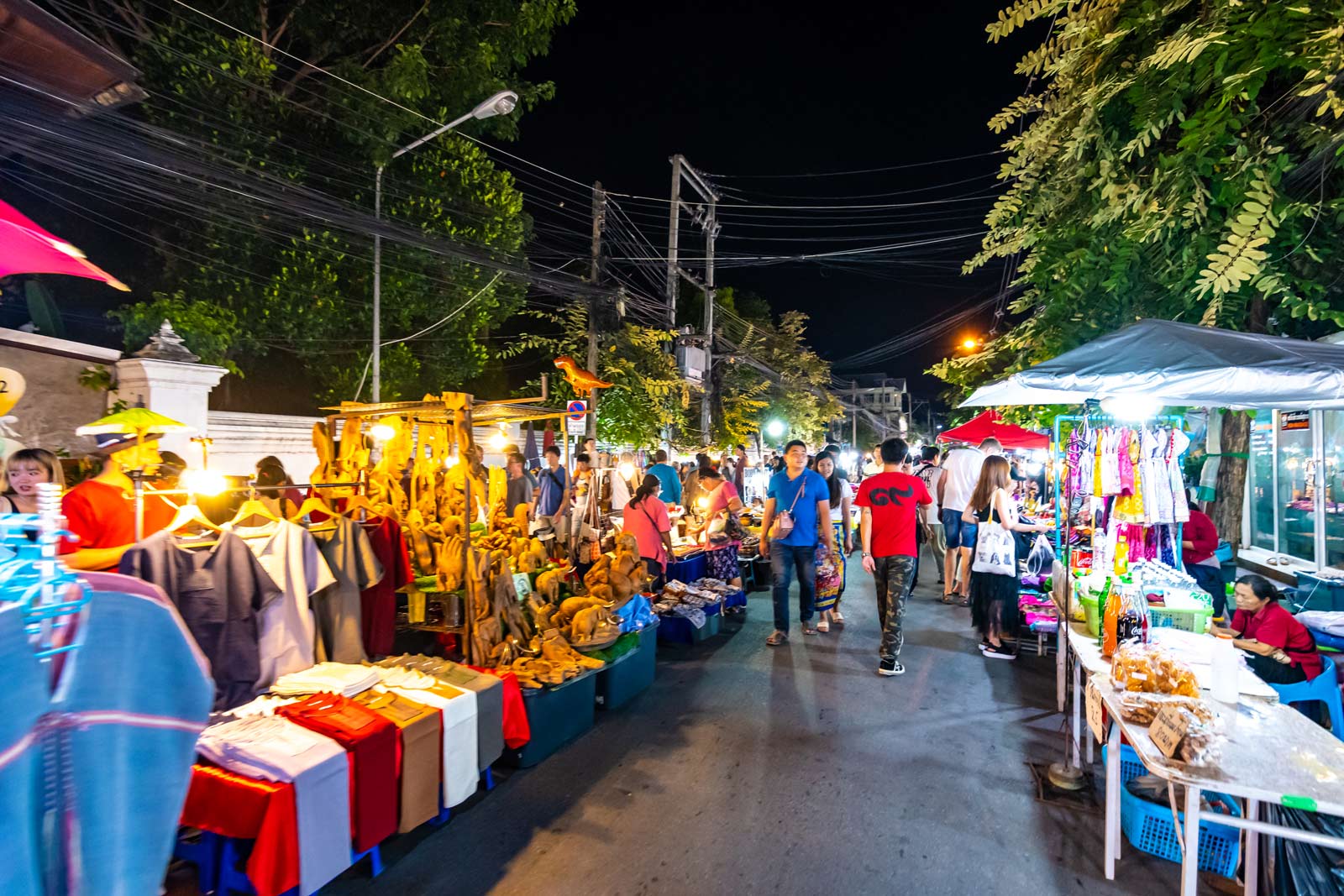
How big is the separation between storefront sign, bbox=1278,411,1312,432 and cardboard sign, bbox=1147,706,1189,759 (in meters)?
6.24

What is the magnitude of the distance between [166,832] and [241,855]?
68.2 inches

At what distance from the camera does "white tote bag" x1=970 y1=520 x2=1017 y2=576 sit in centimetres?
695

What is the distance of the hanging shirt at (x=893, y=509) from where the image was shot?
250 inches

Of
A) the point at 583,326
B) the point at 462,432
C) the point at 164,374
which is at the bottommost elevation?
the point at 462,432

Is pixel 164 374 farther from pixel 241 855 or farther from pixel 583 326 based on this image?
pixel 583 326

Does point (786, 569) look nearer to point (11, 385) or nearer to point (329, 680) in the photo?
point (329, 680)

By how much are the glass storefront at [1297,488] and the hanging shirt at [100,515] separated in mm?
9852

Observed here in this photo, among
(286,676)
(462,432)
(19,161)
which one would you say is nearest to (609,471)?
(462,432)

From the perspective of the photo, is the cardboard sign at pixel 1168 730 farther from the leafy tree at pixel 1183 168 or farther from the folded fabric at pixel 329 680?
the folded fabric at pixel 329 680

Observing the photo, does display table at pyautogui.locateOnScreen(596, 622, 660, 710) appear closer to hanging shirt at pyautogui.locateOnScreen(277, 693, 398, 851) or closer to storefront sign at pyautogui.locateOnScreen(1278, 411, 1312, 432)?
hanging shirt at pyautogui.locateOnScreen(277, 693, 398, 851)

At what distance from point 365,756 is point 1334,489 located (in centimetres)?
869

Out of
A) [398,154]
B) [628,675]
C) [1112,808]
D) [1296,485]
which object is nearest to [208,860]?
[628,675]

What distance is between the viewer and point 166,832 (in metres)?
1.69

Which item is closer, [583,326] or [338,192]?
[338,192]
